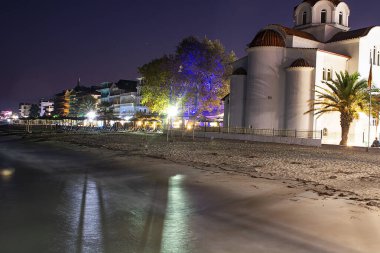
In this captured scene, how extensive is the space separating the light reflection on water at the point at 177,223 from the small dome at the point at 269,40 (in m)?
33.2

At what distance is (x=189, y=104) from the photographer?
191 ft

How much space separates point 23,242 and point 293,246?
14.4ft

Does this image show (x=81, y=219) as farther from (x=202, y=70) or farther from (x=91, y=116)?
(x=91, y=116)

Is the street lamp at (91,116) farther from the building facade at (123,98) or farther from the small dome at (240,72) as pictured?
the small dome at (240,72)

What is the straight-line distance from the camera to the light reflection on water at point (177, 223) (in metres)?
6.34

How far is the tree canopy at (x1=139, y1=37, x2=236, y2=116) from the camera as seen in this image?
5516 centimetres

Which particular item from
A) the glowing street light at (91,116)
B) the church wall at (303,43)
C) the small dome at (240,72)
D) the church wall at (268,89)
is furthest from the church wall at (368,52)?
A: the glowing street light at (91,116)

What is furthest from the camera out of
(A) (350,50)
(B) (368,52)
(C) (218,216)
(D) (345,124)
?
(A) (350,50)

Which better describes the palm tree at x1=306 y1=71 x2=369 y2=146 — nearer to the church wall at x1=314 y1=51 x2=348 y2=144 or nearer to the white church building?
the church wall at x1=314 y1=51 x2=348 y2=144

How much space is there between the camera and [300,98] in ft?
133

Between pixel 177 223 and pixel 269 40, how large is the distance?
37.3m

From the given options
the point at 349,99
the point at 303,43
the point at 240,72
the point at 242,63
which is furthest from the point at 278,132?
the point at 303,43

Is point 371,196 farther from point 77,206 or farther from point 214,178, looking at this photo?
point 77,206

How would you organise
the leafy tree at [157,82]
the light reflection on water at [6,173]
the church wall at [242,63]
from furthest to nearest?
1. the leafy tree at [157,82]
2. the church wall at [242,63]
3. the light reflection on water at [6,173]
